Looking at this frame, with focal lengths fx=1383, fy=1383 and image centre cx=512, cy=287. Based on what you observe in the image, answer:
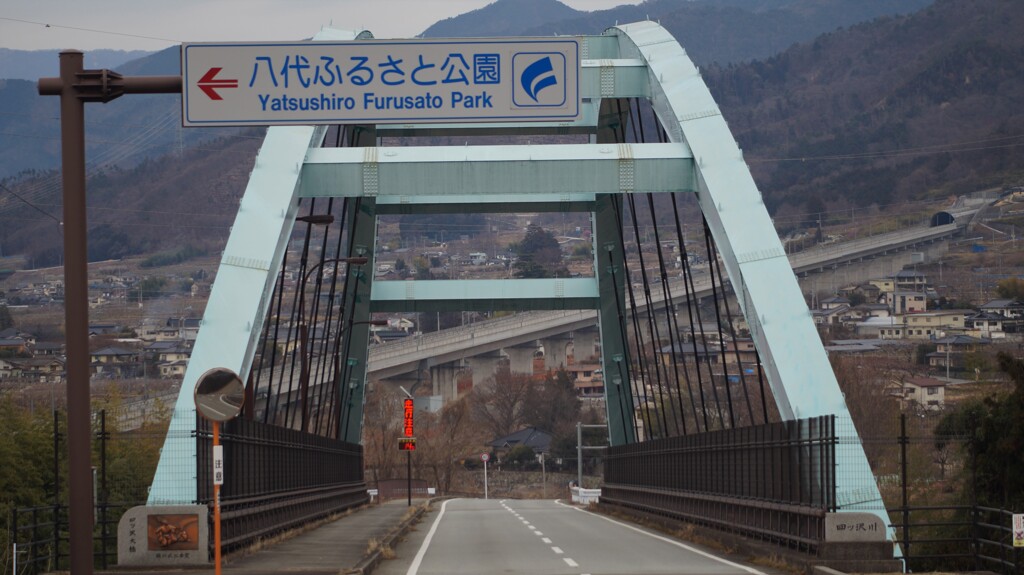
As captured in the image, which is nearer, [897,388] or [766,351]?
[766,351]

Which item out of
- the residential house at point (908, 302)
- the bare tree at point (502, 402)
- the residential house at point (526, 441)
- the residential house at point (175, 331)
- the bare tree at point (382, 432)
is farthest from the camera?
the residential house at point (908, 302)

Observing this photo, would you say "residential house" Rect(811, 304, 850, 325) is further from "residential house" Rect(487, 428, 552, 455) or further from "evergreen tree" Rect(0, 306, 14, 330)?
"evergreen tree" Rect(0, 306, 14, 330)

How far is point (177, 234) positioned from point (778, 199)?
75.9 metres

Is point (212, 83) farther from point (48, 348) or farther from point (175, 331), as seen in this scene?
point (175, 331)

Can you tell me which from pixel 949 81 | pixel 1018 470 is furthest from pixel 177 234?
pixel 1018 470

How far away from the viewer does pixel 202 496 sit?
61.5 ft

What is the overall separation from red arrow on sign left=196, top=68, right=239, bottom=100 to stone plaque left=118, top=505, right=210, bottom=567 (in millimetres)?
6108

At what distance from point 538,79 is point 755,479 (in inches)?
354

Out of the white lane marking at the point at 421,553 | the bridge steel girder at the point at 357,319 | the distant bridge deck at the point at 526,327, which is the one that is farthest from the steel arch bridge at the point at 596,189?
the distant bridge deck at the point at 526,327

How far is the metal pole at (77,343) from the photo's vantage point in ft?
40.5

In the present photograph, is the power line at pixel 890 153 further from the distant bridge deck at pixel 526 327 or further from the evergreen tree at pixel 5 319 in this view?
the evergreen tree at pixel 5 319

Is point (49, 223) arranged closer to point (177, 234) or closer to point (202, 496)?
point (177, 234)

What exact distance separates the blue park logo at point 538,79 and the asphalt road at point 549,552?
653 cm

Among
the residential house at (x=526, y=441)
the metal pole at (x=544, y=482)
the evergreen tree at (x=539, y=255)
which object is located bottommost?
the metal pole at (x=544, y=482)
